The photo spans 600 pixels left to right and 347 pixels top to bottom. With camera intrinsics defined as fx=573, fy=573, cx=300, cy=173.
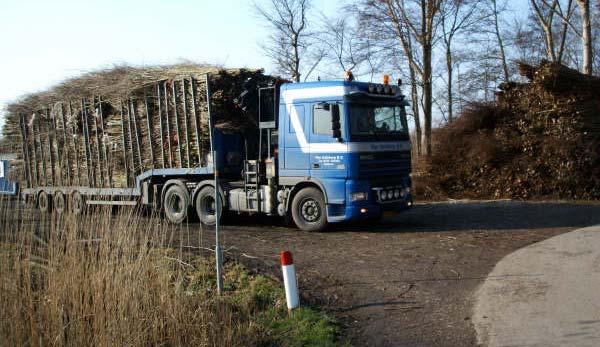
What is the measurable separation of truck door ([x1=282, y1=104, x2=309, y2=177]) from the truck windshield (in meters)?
1.10

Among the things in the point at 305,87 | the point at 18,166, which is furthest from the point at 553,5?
the point at 18,166

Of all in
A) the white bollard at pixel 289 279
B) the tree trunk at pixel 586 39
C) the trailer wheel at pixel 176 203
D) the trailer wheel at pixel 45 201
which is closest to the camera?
the white bollard at pixel 289 279

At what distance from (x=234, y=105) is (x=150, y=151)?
2.74m

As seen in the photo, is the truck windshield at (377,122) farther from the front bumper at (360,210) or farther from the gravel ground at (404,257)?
the gravel ground at (404,257)

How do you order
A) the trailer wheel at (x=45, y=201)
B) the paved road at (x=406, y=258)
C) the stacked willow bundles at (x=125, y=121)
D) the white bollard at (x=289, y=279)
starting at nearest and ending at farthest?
1. the paved road at (x=406, y=258)
2. the white bollard at (x=289, y=279)
3. the stacked willow bundles at (x=125, y=121)
4. the trailer wheel at (x=45, y=201)

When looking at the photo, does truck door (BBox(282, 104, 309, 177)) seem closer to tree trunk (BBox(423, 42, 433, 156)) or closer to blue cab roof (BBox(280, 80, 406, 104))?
blue cab roof (BBox(280, 80, 406, 104))

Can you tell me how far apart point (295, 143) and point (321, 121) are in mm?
769

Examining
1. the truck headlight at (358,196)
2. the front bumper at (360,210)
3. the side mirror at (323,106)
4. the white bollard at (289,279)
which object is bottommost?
the white bollard at (289,279)

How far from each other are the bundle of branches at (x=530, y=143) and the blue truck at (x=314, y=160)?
6.04 meters

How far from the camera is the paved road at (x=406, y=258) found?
619 centimetres

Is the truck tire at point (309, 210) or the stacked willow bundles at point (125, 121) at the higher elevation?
the stacked willow bundles at point (125, 121)

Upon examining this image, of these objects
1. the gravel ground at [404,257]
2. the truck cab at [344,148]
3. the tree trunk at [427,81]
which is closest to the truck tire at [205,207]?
the gravel ground at [404,257]

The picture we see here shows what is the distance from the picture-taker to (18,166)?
63.6 feet

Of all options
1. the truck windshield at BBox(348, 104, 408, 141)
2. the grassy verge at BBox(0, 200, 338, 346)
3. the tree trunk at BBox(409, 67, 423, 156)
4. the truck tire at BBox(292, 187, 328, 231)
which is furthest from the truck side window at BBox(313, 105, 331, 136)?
the tree trunk at BBox(409, 67, 423, 156)
